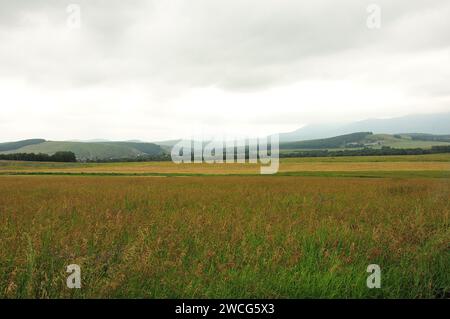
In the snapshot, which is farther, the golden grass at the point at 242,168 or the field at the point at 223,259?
the golden grass at the point at 242,168

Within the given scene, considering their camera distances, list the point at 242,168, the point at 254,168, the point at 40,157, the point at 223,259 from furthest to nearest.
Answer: the point at 40,157, the point at 242,168, the point at 254,168, the point at 223,259

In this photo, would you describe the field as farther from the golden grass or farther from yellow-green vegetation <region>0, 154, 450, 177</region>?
the golden grass

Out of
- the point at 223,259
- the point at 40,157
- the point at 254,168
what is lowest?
the point at 254,168

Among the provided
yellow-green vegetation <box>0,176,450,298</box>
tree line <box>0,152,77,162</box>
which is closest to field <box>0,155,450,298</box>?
yellow-green vegetation <box>0,176,450,298</box>

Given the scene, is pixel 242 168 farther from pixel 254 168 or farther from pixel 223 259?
pixel 223 259

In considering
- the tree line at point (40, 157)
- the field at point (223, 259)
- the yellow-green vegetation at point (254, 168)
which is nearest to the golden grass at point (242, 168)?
the yellow-green vegetation at point (254, 168)

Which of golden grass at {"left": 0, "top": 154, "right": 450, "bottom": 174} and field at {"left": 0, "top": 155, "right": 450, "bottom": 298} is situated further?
golden grass at {"left": 0, "top": 154, "right": 450, "bottom": 174}

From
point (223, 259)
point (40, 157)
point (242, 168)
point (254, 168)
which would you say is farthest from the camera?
point (40, 157)

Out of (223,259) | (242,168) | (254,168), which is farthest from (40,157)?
(223,259)

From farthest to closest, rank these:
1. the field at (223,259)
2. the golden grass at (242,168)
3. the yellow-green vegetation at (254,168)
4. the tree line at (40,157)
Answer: the tree line at (40,157) < the golden grass at (242,168) < the yellow-green vegetation at (254,168) < the field at (223,259)

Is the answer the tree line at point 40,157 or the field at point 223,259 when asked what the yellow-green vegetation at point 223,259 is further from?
the tree line at point 40,157

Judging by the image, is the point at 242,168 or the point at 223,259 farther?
the point at 242,168
